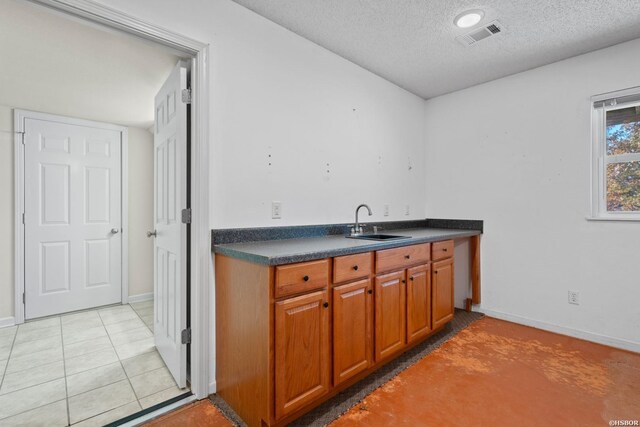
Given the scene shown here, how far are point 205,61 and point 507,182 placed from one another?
2.91 metres

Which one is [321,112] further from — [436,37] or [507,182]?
[507,182]

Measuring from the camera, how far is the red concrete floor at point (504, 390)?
1.60 m

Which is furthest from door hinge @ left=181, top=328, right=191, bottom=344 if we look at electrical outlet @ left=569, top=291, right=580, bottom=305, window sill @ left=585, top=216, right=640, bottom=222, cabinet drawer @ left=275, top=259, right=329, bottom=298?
window sill @ left=585, top=216, right=640, bottom=222

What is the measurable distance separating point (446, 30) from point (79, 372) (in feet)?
11.8

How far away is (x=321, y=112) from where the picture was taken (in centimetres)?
249

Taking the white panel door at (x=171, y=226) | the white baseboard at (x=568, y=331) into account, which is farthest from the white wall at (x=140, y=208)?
the white baseboard at (x=568, y=331)

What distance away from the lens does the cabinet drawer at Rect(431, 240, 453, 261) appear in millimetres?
2498

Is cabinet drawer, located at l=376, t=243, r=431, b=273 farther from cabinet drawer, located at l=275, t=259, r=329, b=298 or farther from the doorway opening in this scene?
the doorway opening

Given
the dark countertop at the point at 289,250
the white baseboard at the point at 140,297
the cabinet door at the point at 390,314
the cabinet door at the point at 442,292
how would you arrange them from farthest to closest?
1. the white baseboard at the point at 140,297
2. the cabinet door at the point at 442,292
3. the cabinet door at the point at 390,314
4. the dark countertop at the point at 289,250

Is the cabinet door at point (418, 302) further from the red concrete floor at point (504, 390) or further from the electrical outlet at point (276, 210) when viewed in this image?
the electrical outlet at point (276, 210)

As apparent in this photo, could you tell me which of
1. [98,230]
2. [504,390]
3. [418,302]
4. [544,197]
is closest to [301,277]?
[418,302]

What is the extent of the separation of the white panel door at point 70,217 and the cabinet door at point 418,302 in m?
3.45

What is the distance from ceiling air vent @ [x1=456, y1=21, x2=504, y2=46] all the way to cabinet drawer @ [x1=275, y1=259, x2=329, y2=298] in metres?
2.06

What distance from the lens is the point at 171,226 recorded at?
6.60 ft
